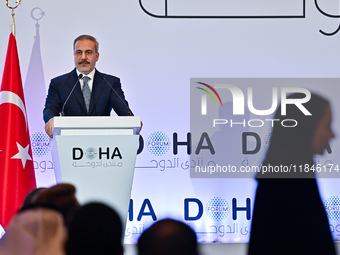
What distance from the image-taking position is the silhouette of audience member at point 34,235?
1029 mm

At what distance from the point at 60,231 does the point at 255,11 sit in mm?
3998

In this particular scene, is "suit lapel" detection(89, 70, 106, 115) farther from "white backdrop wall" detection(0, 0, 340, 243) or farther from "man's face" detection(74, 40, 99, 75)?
"white backdrop wall" detection(0, 0, 340, 243)

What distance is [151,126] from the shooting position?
4.54 meters

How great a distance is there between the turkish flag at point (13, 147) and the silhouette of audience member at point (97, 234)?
2.97 meters

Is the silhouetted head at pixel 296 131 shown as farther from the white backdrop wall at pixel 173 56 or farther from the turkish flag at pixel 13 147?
the turkish flag at pixel 13 147

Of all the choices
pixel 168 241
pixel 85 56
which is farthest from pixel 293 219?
pixel 85 56

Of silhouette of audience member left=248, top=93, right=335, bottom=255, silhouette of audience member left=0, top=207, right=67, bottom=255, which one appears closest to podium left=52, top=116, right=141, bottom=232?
silhouette of audience member left=248, top=93, right=335, bottom=255

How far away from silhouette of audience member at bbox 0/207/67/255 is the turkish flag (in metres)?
2.93

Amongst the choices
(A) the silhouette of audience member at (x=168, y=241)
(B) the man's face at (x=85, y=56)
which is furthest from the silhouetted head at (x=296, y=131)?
(A) the silhouette of audience member at (x=168, y=241)

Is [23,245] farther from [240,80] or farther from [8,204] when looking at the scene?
[240,80]

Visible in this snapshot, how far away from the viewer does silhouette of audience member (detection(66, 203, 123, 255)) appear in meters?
1.10

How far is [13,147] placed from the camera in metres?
3.93

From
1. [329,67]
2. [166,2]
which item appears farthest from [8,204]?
[329,67]

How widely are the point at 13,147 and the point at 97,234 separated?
122 inches
